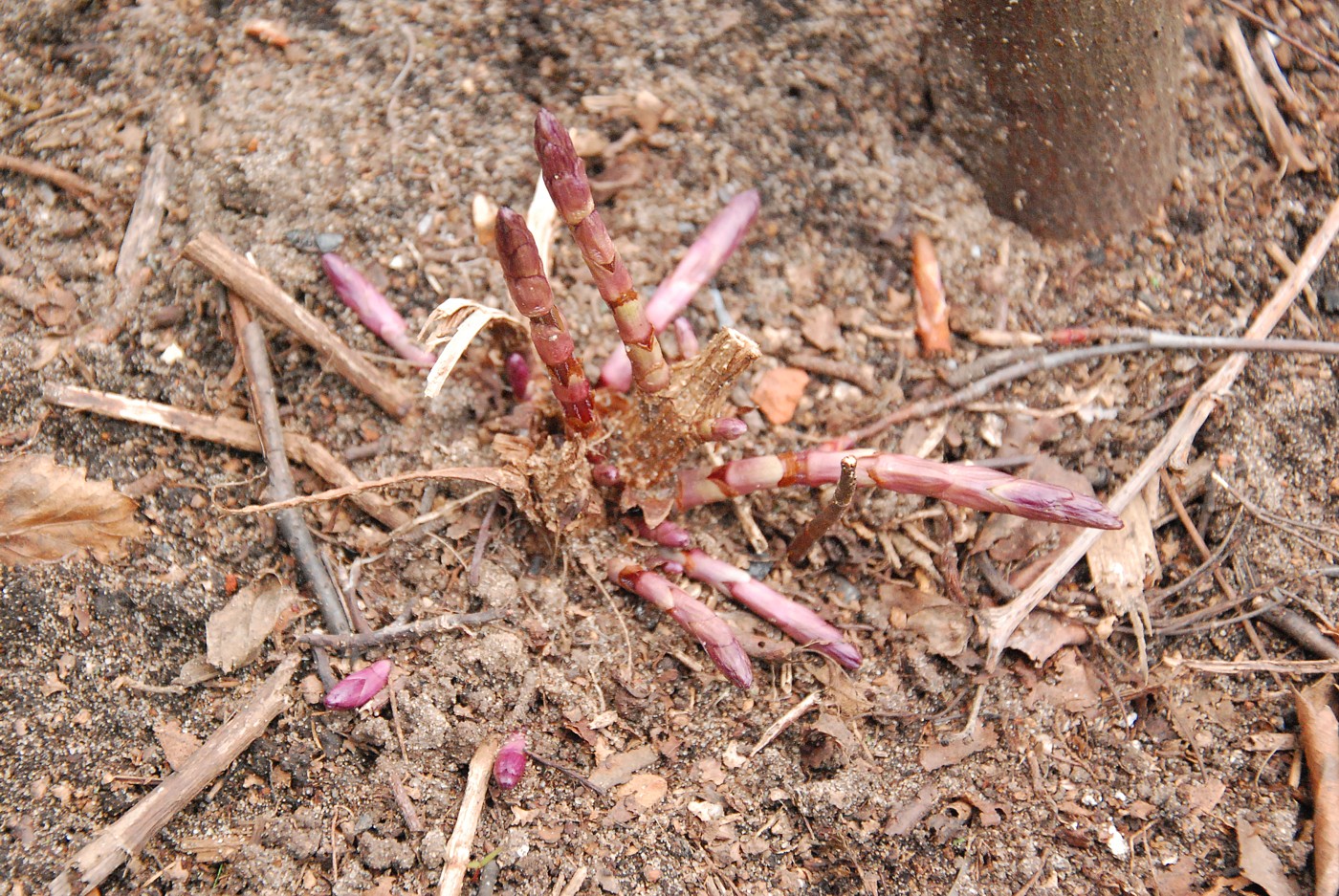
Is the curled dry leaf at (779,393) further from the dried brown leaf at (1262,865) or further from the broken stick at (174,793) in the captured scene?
the dried brown leaf at (1262,865)

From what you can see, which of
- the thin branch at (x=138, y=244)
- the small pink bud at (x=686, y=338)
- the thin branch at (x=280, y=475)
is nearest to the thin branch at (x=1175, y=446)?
the small pink bud at (x=686, y=338)

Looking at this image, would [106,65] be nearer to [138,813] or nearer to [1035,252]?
[138,813]

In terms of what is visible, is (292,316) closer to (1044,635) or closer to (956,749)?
(956,749)

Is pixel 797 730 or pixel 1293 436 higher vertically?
pixel 1293 436

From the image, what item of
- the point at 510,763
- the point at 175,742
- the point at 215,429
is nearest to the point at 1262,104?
the point at 510,763

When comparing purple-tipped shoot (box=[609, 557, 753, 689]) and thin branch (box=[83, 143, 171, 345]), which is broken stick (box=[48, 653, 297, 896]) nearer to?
purple-tipped shoot (box=[609, 557, 753, 689])

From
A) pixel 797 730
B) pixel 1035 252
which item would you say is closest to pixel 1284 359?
pixel 1035 252

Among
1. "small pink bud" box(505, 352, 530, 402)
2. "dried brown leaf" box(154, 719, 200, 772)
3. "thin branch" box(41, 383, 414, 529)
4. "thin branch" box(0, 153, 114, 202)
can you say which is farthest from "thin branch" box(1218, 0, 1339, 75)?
"dried brown leaf" box(154, 719, 200, 772)

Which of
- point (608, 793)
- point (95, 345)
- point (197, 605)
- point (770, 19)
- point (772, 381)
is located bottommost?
point (608, 793)
